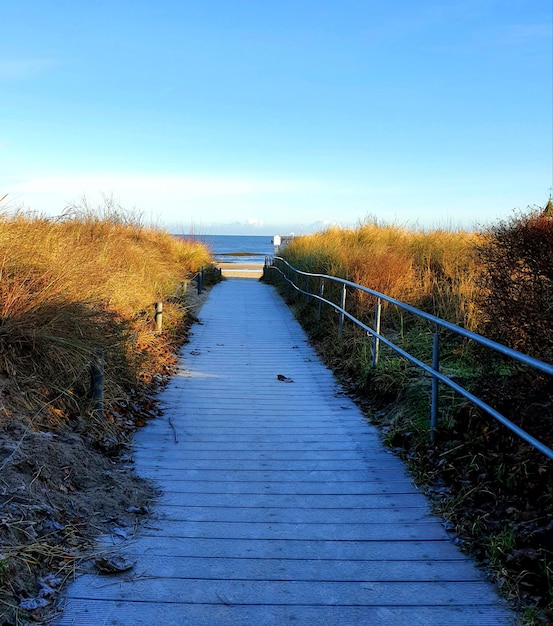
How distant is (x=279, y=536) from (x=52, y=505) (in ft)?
4.11

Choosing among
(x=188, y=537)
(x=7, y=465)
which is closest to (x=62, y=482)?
(x=7, y=465)

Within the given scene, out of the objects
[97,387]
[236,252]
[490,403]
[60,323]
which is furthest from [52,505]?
[236,252]

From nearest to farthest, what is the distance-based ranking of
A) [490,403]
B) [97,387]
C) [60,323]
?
[490,403], [97,387], [60,323]

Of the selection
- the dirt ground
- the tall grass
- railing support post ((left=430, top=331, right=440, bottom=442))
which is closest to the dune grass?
railing support post ((left=430, top=331, right=440, bottom=442))

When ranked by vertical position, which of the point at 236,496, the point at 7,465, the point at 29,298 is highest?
the point at 29,298

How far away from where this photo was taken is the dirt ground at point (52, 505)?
107 inches

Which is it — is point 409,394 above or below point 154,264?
below

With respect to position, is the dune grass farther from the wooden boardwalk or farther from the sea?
the sea

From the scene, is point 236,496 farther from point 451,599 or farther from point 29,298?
point 29,298

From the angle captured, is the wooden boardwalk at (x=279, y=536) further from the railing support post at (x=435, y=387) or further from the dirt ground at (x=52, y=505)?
the railing support post at (x=435, y=387)

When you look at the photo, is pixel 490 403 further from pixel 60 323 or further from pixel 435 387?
pixel 60 323

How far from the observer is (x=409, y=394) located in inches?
230

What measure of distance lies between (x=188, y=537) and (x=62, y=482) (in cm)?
90

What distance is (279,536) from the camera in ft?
11.4
